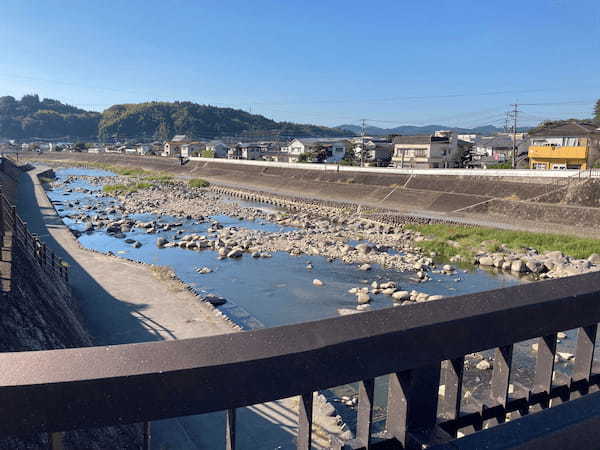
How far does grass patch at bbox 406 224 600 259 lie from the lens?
20.3 metres

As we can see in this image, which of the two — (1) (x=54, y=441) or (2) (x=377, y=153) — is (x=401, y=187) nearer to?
(2) (x=377, y=153)

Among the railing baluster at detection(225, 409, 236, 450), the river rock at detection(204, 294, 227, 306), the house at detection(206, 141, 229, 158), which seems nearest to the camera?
the railing baluster at detection(225, 409, 236, 450)

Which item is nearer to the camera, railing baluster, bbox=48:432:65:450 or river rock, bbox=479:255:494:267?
railing baluster, bbox=48:432:65:450

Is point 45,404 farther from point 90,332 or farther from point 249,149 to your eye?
point 249,149

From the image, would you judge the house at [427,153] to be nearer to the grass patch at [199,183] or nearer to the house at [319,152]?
the house at [319,152]

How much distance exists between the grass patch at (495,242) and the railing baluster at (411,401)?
20.4 metres

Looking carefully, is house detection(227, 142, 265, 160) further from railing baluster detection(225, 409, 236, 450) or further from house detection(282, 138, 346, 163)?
railing baluster detection(225, 409, 236, 450)

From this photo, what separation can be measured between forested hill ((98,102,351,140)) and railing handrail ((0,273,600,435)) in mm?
152652

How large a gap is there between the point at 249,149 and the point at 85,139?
119 m

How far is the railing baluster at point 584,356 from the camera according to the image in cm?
216

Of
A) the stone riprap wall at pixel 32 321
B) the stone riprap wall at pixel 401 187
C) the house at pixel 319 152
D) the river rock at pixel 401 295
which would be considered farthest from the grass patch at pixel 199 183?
the stone riprap wall at pixel 32 321

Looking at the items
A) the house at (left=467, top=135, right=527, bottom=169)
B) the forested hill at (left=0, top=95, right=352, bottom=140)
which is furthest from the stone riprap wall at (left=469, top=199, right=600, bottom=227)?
the forested hill at (left=0, top=95, right=352, bottom=140)

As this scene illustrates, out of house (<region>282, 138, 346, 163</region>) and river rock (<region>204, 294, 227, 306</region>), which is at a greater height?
house (<region>282, 138, 346, 163</region>)

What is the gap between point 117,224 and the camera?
28.8 meters
